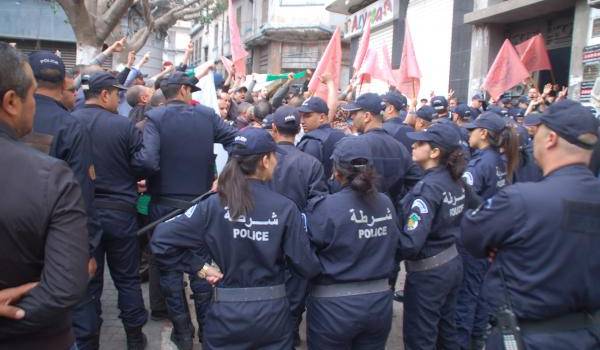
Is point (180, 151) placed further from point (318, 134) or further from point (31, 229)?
point (31, 229)

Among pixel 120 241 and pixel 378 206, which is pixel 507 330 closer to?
pixel 378 206

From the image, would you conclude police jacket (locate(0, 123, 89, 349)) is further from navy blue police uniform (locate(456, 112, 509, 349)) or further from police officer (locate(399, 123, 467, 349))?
navy blue police uniform (locate(456, 112, 509, 349))

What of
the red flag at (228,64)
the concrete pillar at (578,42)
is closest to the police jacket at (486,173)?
the red flag at (228,64)

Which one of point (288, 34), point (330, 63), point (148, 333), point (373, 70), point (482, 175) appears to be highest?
point (288, 34)

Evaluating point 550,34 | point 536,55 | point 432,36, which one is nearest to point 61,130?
point 536,55

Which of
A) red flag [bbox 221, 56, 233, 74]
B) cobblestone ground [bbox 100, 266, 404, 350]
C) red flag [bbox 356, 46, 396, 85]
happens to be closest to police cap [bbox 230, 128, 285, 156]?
cobblestone ground [bbox 100, 266, 404, 350]

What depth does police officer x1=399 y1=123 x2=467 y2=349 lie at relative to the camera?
12.6ft

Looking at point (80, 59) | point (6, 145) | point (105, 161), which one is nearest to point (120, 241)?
point (105, 161)

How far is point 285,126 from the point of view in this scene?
4.70 metres

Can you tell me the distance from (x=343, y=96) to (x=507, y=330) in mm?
8083

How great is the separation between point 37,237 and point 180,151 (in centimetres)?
283

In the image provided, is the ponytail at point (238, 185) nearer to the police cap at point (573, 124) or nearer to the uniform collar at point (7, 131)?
the uniform collar at point (7, 131)

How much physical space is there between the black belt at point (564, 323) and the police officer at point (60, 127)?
103 inches

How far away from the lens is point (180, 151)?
4.68 meters
